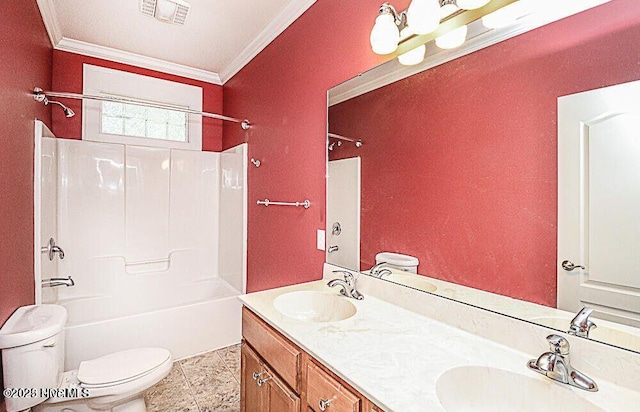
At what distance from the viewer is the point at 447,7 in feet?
4.12

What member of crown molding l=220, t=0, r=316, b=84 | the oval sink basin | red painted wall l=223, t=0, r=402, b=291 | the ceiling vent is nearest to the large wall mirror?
the oval sink basin

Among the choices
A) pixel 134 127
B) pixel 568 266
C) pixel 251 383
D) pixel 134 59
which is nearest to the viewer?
pixel 568 266

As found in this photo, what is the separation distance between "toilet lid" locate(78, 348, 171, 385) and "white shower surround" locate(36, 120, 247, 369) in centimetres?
54

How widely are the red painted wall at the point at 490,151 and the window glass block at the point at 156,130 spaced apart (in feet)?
8.26

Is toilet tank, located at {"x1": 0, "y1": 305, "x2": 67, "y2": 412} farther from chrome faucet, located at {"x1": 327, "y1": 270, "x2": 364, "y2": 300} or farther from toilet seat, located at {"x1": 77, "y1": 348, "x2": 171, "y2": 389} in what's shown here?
chrome faucet, located at {"x1": 327, "y1": 270, "x2": 364, "y2": 300}

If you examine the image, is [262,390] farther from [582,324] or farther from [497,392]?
[582,324]

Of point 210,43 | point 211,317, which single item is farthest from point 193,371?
point 210,43

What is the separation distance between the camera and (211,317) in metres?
2.78

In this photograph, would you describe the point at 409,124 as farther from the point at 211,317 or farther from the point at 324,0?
the point at 211,317

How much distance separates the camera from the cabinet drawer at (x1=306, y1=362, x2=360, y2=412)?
2.89ft

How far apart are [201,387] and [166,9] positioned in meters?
2.57

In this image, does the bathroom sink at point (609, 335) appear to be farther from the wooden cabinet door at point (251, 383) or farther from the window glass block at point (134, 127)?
the window glass block at point (134, 127)

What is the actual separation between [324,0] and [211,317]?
8.23ft

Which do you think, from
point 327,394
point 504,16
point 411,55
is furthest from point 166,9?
point 327,394
